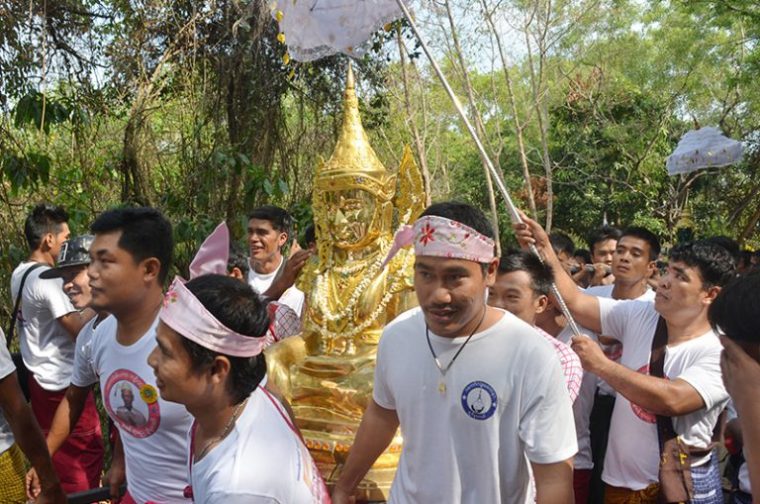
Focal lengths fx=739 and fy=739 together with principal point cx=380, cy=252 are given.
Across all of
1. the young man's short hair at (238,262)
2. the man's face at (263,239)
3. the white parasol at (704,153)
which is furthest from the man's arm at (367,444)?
the white parasol at (704,153)

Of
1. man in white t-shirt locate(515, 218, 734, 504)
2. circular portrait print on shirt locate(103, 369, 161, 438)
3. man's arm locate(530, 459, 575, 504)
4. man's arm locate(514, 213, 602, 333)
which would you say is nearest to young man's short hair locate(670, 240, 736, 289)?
man in white t-shirt locate(515, 218, 734, 504)

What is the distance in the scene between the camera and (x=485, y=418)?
203cm

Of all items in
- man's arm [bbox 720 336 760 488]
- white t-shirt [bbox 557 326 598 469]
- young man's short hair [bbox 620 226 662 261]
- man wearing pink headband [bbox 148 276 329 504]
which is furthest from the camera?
young man's short hair [bbox 620 226 662 261]

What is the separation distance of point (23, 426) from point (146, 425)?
622 millimetres

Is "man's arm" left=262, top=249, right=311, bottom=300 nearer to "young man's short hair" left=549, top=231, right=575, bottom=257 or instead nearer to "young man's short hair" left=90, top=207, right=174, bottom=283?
"young man's short hair" left=90, top=207, right=174, bottom=283

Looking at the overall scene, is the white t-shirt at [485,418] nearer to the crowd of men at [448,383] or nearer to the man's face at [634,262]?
the crowd of men at [448,383]

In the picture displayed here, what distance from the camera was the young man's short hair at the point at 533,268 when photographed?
10.0 feet

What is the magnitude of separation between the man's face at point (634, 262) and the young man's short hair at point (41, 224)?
11.3ft

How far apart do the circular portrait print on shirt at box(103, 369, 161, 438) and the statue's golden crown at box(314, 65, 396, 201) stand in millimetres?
1857

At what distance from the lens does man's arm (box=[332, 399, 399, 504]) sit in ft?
7.68

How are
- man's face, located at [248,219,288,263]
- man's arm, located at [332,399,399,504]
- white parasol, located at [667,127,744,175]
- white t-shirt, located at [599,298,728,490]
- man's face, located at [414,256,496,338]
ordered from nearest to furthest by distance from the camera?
man's face, located at [414,256,496,338], man's arm, located at [332,399,399,504], white t-shirt, located at [599,298,728,490], man's face, located at [248,219,288,263], white parasol, located at [667,127,744,175]

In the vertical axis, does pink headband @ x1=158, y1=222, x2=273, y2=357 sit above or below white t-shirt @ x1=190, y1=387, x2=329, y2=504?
above

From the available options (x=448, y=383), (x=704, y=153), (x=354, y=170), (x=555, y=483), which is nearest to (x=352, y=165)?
(x=354, y=170)

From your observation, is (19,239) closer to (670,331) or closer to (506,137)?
(670,331)
